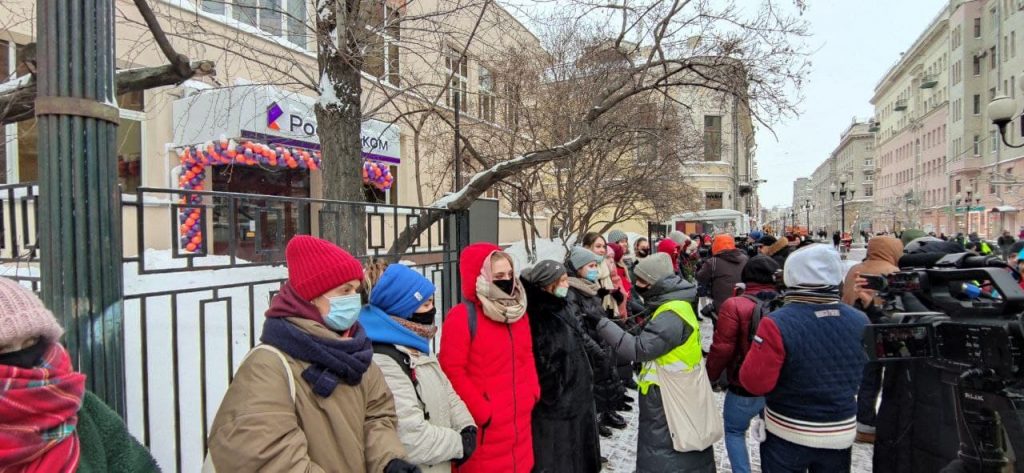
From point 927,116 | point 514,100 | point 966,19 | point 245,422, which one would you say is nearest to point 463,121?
point 514,100

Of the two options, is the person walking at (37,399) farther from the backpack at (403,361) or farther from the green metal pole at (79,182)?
the backpack at (403,361)

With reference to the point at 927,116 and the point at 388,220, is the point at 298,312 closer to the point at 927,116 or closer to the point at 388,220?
the point at 388,220

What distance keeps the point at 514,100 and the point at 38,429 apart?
8903mm

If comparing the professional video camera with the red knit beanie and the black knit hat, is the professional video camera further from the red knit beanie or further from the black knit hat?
the red knit beanie

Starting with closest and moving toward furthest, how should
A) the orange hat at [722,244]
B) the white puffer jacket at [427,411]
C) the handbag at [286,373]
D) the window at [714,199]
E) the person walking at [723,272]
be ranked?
1. the handbag at [286,373]
2. the white puffer jacket at [427,411]
3. the person walking at [723,272]
4. the orange hat at [722,244]
5. the window at [714,199]

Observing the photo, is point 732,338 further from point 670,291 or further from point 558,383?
point 558,383

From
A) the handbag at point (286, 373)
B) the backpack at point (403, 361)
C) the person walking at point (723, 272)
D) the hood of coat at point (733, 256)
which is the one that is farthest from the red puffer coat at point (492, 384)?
the hood of coat at point (733, 256)

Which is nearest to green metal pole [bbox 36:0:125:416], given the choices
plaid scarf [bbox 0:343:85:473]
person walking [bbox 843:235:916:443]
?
plaid scarf [bbox 0:343:85:473]

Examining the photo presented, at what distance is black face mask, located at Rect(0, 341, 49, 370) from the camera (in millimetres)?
1284

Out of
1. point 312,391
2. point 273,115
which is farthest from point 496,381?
point 273,115

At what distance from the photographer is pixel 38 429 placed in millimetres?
1274

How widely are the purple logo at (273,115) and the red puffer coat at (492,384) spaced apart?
7399 millimetres

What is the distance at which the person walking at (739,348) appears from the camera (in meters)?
3.79

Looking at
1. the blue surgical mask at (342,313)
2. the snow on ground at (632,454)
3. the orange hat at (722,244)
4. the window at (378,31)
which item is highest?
the window at (378,31)
